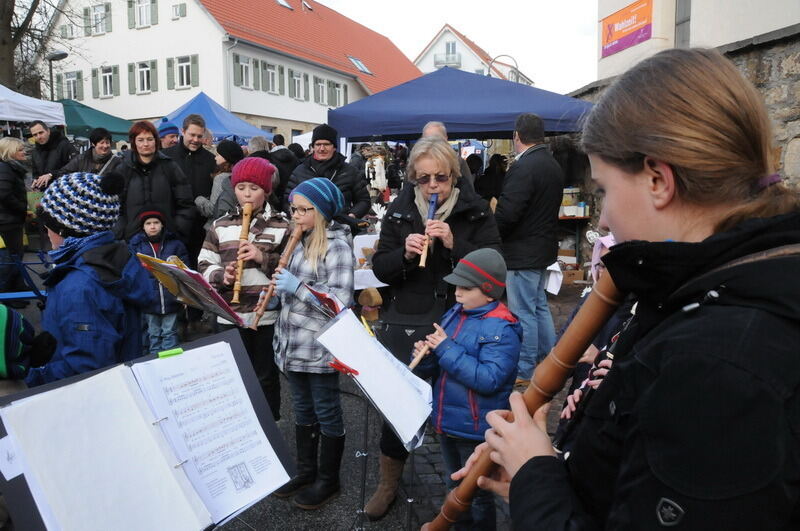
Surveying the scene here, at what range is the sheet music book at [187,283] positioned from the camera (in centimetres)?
272

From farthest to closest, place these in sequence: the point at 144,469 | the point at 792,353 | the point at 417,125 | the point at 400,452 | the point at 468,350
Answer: the point at 417,125
the point at 400,452
the point at 468,350
the point at 144,469
the point at 792,353

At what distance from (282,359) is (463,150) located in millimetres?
12497

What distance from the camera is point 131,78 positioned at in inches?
1228

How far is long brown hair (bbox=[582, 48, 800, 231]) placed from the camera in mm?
1011

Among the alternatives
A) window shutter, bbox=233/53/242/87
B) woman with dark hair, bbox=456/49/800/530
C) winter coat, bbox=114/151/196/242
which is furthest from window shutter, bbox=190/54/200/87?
woman with dark hair, bbox=456/49/800/530

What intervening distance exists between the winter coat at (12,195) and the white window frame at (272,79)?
25.9m

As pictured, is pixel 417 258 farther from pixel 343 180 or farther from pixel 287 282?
pixel 343 180

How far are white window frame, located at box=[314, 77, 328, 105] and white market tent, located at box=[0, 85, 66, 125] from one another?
2611 cm

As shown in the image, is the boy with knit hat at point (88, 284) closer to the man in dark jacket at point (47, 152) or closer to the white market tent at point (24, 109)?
the man in dark jacket at point (47, 152)

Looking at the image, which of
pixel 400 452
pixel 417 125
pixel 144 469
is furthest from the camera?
pixel 417 125

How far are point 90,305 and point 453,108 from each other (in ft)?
18.2

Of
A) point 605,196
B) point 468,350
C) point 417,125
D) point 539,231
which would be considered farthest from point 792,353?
point 417,125

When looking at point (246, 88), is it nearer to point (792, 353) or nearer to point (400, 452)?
point (400, 452)

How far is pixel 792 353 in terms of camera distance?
823 millimetres
